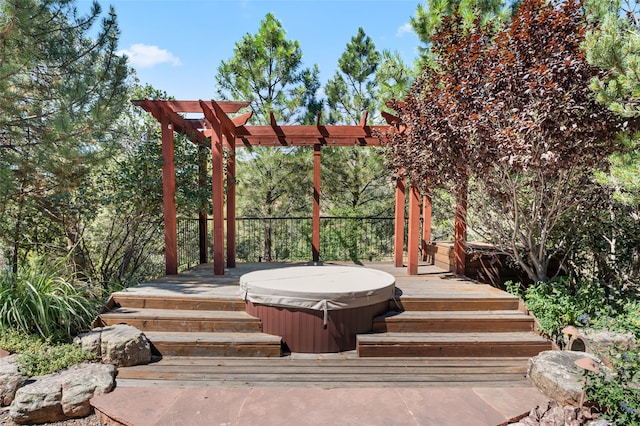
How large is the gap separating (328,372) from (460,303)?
181 centimetres

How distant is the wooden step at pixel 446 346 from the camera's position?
3207 mm

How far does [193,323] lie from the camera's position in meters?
3.44

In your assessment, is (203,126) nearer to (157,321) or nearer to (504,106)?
(157,321)

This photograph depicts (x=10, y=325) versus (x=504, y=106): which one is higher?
(x=504, y=106)

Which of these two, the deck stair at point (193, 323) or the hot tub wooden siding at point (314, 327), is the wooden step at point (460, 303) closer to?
the hot tub wooden siding at point (314, 327)

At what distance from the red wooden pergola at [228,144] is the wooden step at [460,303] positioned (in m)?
1.33

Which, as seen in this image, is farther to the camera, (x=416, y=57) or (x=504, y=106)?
(x=416, y=57)

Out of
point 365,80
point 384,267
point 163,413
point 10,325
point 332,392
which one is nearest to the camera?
point 163,413

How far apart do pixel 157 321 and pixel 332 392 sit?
1999mm

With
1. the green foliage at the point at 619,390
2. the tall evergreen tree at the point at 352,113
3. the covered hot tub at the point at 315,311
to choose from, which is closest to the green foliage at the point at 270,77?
the tall evergreen tree at the point at 352,113

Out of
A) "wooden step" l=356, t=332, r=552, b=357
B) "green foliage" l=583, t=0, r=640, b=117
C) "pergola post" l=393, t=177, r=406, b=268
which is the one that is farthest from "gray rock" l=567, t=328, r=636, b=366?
"pergola post" l=393, t=177, r=406, b=268

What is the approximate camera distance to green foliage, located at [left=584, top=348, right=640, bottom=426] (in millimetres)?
2008

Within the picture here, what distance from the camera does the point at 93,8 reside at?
4473 mm

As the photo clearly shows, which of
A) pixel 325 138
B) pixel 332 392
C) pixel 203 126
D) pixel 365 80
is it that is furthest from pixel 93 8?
pixel 365 80
